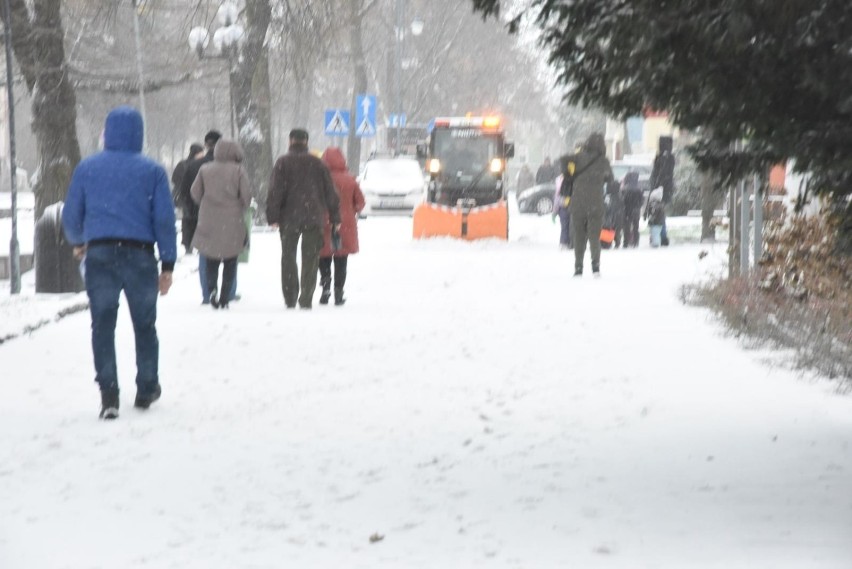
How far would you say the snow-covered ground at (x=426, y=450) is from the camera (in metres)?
6.13

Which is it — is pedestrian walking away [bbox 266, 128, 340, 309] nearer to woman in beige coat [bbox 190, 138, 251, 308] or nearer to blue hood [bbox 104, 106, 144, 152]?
woman in beige coat [bbox 190, 138, 251, 308]

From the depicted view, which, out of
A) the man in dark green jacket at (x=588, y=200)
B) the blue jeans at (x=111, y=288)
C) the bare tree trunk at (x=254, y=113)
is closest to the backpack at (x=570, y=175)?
the man in dark green jacket at (x=588, y=200)

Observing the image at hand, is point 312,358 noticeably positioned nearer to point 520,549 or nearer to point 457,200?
point 520,549

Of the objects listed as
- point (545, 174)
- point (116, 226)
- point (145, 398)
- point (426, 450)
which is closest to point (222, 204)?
point (145, 398)

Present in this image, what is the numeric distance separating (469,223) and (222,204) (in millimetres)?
13685

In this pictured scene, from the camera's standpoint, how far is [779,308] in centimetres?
1320

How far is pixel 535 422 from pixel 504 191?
2429cm

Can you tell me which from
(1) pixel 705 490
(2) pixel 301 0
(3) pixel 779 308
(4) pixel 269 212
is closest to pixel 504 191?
(2) pixel 301 0

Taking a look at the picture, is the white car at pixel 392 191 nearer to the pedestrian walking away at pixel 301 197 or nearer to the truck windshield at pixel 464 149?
the truck windshield at pixel 464 149

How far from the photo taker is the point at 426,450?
8.17 metres

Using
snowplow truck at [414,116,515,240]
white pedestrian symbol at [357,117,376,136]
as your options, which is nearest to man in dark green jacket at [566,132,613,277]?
snowplow truck at [414,116,515,240]

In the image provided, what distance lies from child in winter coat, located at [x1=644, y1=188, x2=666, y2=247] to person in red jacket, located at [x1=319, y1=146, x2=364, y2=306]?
37.5ft

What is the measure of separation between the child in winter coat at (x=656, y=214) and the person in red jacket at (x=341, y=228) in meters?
11.4

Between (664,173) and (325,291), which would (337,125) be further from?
(325,291)
